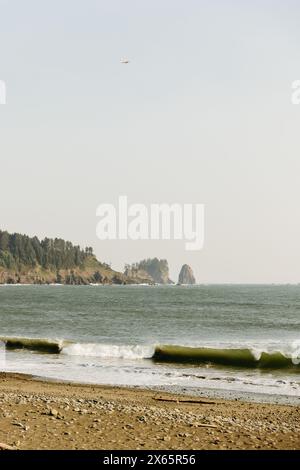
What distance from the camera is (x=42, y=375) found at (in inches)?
1019

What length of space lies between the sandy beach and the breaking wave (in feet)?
45.4

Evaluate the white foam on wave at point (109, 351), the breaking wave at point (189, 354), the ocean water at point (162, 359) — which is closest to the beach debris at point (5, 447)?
the ocean water at point (162, 359)

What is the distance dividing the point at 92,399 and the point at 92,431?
4.98 m

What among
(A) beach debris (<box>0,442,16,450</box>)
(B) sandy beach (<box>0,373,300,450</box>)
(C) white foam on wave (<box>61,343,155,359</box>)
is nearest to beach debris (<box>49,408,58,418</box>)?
(B) sandy beach (<box>0,373,300,450</box>)

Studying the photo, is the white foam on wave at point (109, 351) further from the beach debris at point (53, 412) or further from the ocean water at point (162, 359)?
the beach debris at point (53, 412)

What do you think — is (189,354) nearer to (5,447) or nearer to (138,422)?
(138,422)

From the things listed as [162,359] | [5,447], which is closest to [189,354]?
[162,359]

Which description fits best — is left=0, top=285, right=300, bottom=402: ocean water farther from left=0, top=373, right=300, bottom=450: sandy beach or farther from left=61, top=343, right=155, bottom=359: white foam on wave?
left=0, top=373, right=300, bottom=450: sandy beach

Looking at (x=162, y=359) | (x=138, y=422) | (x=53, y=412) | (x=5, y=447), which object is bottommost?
(x=162, y=359)

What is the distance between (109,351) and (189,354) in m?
5.53

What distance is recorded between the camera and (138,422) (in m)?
14.6

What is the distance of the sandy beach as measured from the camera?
41.3 ft

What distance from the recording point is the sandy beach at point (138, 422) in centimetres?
1259
